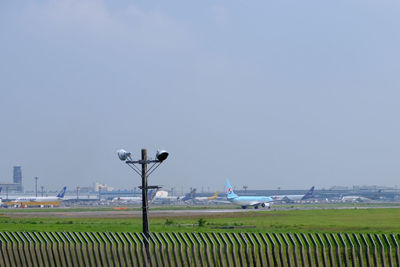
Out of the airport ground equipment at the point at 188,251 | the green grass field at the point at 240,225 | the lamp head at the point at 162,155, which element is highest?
the lamp head at the point at 162,155

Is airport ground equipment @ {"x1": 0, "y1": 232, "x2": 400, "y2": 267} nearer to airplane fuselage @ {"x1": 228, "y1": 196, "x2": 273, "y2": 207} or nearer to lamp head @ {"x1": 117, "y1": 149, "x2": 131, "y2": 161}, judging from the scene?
lamp head @ {"x1": 117, "y1": 149, "x2": 131, "y2": 161}

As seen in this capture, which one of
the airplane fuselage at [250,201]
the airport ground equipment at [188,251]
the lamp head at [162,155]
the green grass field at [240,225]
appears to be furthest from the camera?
the airplane fuselage at [250,201]

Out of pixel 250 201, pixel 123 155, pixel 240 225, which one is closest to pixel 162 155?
pixel 123 155

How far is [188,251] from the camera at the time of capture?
58.1ft

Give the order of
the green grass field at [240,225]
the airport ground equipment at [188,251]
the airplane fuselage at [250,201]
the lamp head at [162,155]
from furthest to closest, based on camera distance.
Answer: the airplane fuselage at [250,201], the green grass field at [240,225], the lamp head at [162,155], the airport ground equipment at [188,251]

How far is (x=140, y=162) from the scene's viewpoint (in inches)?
969

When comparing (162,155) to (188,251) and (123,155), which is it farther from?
(188,251)

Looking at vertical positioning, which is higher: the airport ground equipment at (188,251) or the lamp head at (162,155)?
the lamp head at (162,155)

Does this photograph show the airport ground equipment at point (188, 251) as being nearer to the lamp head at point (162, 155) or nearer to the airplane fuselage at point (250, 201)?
the lamp head at point (162, 155)

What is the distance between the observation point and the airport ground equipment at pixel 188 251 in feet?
53.5

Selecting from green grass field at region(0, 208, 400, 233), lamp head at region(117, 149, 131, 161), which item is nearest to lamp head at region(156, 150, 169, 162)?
lamp head at region(117, 149, 131, 161)

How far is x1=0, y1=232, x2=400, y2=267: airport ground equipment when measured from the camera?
642 inches

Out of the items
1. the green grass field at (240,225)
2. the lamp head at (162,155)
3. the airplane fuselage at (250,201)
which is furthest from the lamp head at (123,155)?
the airplane fuselage at (250,201)

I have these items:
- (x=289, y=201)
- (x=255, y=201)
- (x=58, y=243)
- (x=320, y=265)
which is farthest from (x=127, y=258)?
(x=289, y=201)
